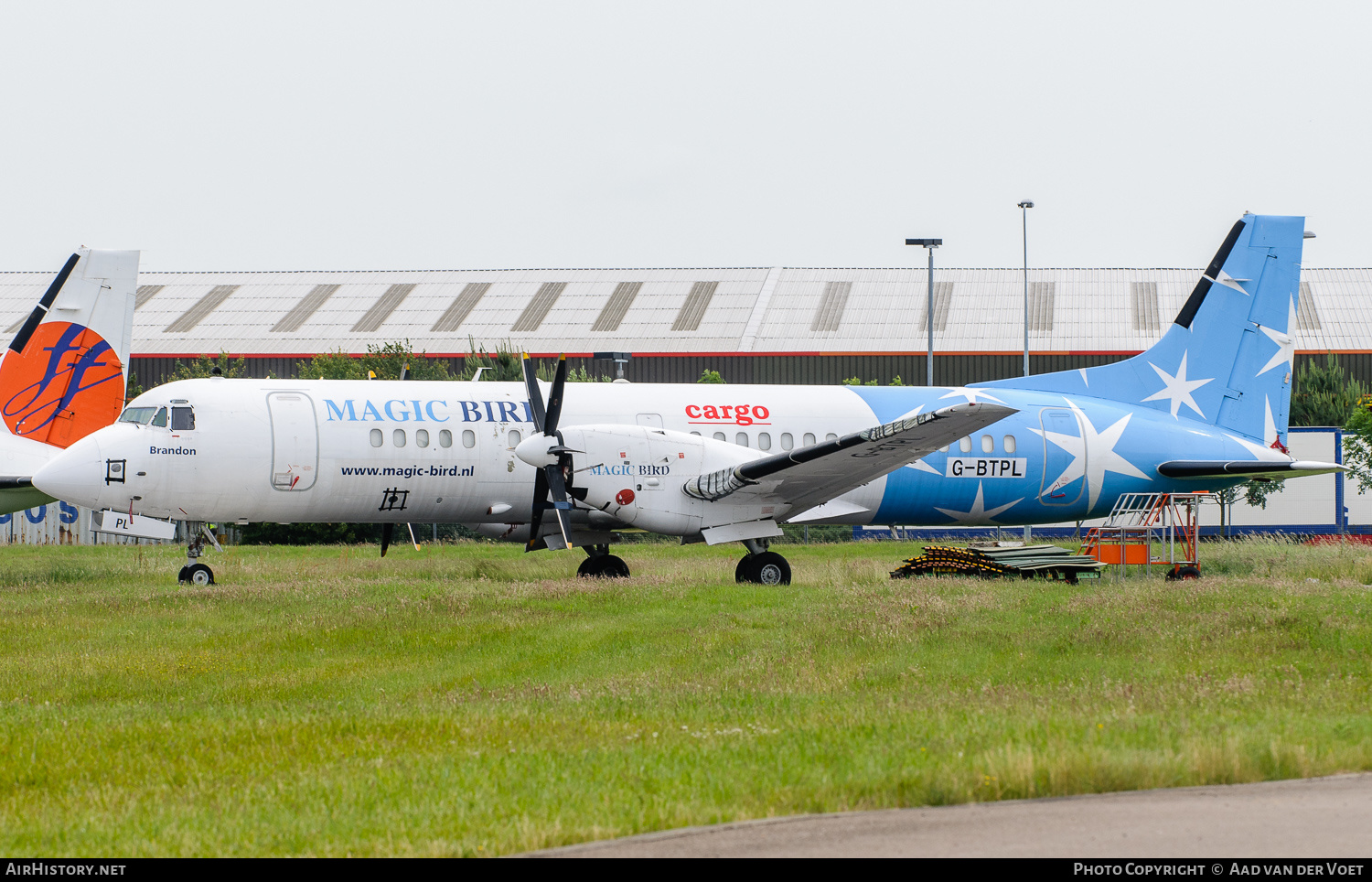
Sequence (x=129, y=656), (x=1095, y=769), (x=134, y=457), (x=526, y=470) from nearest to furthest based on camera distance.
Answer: (x=1095, y=769) < (x=129, y=656) < (x=134, y=457) < (x=526, y=470)

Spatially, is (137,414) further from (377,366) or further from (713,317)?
(713,317)

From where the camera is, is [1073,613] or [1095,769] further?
[1073,613]

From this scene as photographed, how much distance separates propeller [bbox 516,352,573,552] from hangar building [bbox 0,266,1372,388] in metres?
35.1

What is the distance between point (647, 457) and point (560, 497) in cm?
162

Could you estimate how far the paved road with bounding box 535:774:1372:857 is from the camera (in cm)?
652

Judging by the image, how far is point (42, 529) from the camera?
40.4 meters

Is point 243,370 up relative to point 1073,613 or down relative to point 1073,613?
up

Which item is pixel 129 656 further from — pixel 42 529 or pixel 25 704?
pixel 42 529

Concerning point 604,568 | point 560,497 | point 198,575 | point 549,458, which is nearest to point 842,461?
point 560,497

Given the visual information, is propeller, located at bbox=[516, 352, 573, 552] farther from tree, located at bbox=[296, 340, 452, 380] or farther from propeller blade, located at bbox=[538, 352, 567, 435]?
tree, located at bbox=[296, 340, 452, 380]

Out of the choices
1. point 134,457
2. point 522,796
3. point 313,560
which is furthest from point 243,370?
point 522,796

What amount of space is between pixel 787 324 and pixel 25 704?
5171 centimetres

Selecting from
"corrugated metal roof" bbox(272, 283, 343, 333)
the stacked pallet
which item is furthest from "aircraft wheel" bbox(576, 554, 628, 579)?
"corrugated metal roof" bbox(272, 283, 343, 333)
